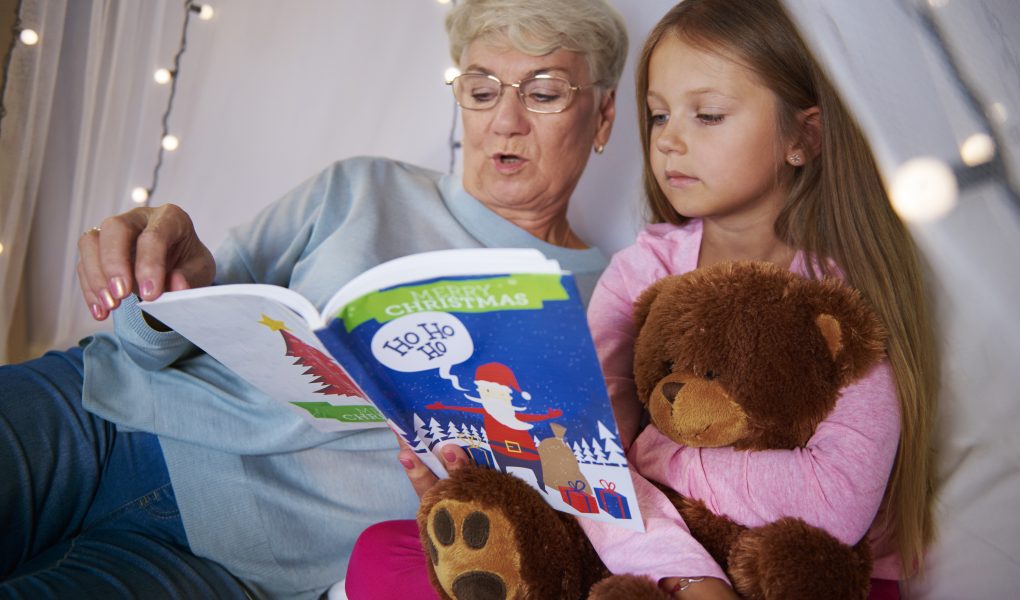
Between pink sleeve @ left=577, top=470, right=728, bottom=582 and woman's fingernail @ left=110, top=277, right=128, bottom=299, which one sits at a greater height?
woman's fingernail @ left=110, top=277, right=128, bottom=299

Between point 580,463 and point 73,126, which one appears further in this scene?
point 73,126

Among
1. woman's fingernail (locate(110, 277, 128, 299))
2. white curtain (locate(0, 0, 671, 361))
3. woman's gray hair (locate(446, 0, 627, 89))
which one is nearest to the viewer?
woman's fingernail (locate(110, 277, 128, 299))

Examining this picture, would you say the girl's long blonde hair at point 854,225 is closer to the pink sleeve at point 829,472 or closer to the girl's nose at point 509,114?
the pink sleeve at point 829,472

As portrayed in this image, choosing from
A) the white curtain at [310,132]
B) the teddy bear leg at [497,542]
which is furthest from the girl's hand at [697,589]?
the white curtain at [310,132]

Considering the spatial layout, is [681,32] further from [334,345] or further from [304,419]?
[304,419]

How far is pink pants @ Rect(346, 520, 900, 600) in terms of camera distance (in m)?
0.95

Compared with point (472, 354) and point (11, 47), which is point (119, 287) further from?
point (11, 47)

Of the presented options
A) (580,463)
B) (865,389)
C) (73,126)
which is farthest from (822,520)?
(73,126)

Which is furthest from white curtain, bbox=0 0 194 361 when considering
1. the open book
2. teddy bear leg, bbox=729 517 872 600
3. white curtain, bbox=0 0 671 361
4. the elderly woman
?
teddy bear leg, bbox=729 517 872 600

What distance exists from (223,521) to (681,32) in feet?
3.02

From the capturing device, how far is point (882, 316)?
0.87 m

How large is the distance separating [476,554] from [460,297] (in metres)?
0.27

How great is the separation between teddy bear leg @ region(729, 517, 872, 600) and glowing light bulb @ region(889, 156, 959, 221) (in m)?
0.32

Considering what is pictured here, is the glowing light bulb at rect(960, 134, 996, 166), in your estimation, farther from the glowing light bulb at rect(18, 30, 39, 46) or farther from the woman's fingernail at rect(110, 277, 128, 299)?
the glowing light bulb at rect(18, 30, 39, 46)
